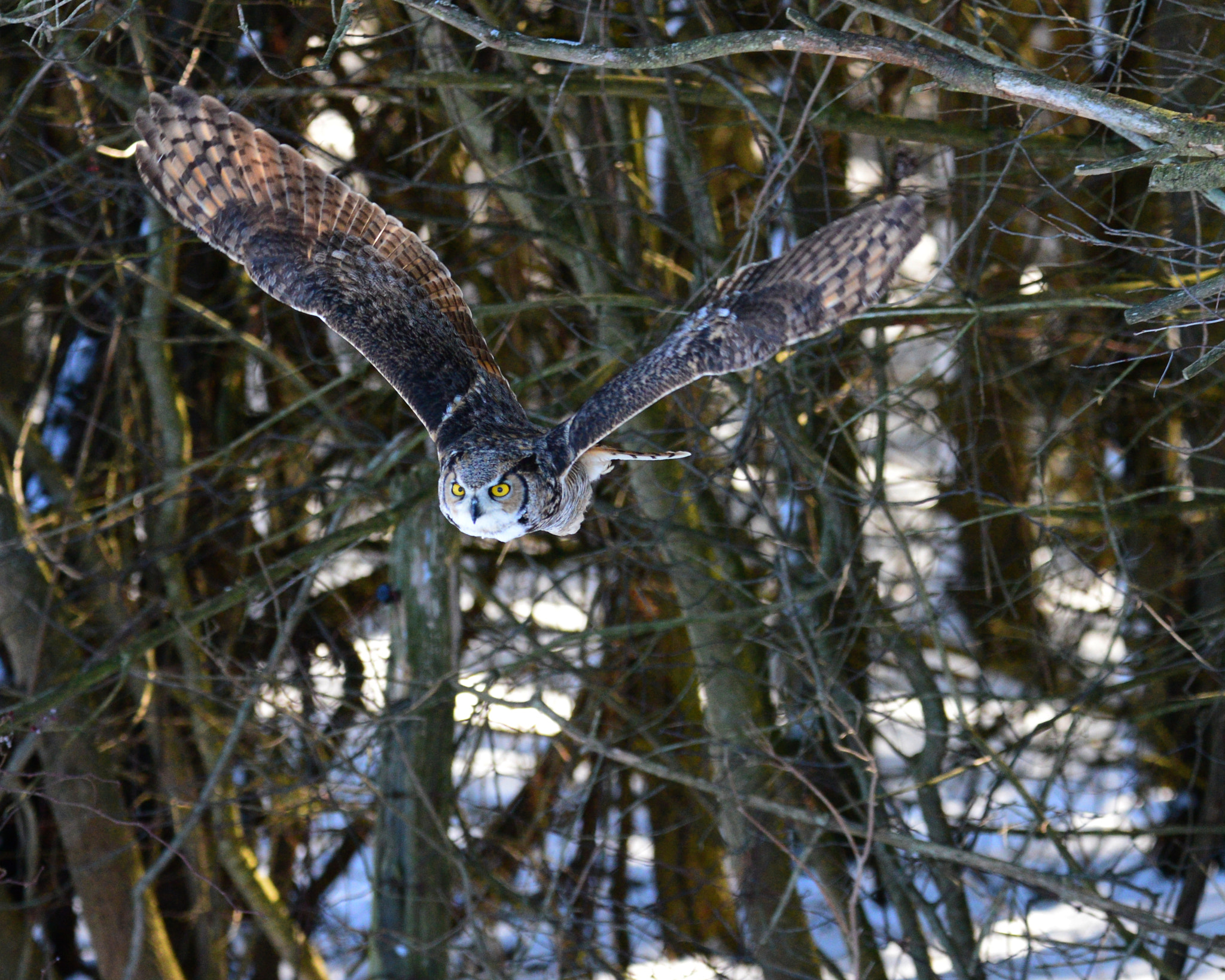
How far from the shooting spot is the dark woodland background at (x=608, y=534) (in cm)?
362

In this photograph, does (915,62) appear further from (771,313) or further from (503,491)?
(503,491)

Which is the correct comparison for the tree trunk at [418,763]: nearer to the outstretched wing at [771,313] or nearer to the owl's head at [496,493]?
the owl's head at [496,493]

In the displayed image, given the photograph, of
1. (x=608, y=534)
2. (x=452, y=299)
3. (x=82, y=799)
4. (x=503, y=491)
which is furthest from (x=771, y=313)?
(x=82, y=799)

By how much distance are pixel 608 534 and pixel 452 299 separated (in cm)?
156

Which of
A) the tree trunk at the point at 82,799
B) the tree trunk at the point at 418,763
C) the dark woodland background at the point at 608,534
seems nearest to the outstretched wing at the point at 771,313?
the dark woodland background at the point at 608,534

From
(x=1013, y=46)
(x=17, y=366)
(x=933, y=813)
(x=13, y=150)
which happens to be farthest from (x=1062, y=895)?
(x=17, y=366)

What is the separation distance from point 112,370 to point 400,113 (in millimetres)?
1911

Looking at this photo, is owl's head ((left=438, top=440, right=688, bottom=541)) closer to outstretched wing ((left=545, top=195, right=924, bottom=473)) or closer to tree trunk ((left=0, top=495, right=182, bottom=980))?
outstretched wing ((left=545, top=195, right=924, bottom=473))

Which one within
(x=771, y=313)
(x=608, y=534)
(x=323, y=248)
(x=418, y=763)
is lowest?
(x=418, y=763)

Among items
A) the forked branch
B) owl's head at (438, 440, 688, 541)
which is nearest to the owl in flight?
owl's head at (438, 440, 688, 541)

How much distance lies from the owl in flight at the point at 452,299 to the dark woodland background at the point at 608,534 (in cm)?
27

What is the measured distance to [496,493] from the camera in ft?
9.11

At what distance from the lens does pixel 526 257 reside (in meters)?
5.74

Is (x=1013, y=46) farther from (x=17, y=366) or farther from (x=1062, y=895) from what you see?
(x=17, y=366)
